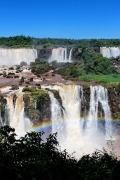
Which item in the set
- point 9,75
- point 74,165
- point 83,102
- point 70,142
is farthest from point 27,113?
point 74,165

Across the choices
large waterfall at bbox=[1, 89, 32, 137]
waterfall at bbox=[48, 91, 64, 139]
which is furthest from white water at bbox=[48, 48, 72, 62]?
large waterfall at bbox=[1, 89, 32, 137]

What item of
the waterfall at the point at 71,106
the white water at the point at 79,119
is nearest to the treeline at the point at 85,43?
the white water at the point at 79,119

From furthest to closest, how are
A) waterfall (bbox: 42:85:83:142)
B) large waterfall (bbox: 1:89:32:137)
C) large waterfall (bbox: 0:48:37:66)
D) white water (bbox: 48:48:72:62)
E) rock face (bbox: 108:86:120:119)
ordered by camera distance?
white water (bbox: 48:48:72:62)
large waterfall (bbox: 0:48:37:66)
rock face (bbox: 108:86:120:119)
waterfall (bbox: 42:85:83:142)
large waterfall (bbox: 1:89:32:137)

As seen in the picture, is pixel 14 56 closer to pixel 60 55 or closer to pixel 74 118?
pixel 60 55

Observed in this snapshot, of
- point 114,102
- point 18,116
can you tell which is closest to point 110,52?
→ point 114,102

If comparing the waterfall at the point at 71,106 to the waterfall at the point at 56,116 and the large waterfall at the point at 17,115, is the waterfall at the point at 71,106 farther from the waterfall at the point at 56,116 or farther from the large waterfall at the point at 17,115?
the large waterfall at the point at 17,115

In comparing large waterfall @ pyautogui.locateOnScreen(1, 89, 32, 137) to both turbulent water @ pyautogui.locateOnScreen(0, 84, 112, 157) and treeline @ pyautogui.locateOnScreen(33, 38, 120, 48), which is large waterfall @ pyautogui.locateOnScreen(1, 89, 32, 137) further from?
treeline @ pyautogui.locateOnScreen(33, 38, 120, 48)

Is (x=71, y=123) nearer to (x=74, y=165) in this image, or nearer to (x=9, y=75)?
(x=9, y=75)
